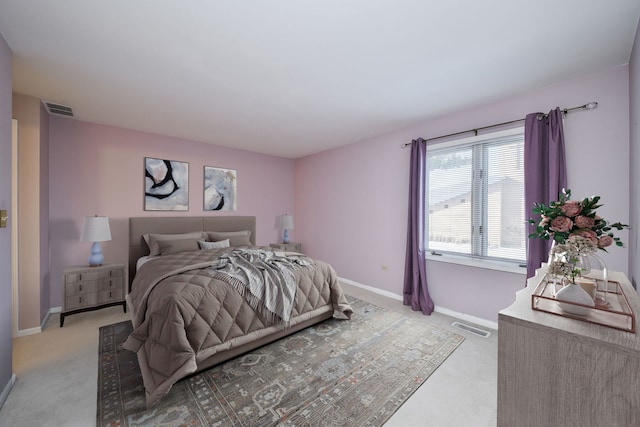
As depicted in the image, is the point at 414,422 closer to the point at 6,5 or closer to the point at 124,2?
the point at 124,2

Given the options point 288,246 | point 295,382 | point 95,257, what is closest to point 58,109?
point 95,257

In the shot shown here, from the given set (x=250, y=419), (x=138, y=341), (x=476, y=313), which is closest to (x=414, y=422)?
(x=250, y=419)

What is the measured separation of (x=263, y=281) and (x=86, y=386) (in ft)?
4.84

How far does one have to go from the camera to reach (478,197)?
307 cm

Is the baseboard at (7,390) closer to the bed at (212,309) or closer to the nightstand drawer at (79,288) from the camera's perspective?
the bed at (212,309)

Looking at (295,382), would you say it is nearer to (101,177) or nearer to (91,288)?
(91,288)

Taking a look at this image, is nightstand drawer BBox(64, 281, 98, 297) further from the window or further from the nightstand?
the window

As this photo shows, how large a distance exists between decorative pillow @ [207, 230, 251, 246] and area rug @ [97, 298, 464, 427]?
1729 millimetres

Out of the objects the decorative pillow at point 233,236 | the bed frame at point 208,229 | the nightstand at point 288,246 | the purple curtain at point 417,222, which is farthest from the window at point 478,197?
the decorative pillow at point 233,236

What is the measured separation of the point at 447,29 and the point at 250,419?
288 cm

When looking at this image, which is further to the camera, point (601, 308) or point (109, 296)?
point (109, 296)

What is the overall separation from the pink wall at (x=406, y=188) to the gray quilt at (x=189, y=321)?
6.00 ft

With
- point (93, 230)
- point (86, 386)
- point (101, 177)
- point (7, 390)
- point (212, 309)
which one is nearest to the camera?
point (7, 390)

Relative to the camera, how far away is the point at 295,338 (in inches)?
105
